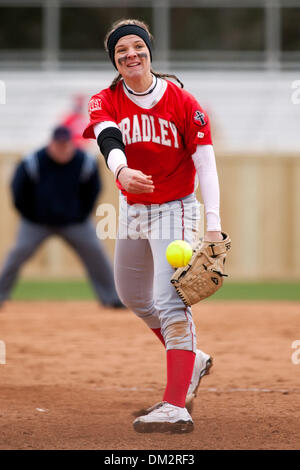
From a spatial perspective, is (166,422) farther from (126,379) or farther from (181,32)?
(181,32)

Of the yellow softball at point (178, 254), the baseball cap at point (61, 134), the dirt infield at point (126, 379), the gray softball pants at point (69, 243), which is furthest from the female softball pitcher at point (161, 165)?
the gray softball pants at point (69, 243)

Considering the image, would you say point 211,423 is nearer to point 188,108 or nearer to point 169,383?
point 169,383

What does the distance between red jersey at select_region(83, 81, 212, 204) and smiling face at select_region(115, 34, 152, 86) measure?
170 millimetres

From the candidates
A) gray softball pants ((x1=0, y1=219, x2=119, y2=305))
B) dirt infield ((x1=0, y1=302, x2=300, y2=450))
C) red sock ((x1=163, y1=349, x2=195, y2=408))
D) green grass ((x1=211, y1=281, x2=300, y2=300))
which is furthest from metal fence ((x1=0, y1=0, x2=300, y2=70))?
red sock ((x1=163, y1=349, x2=195, y2=408))

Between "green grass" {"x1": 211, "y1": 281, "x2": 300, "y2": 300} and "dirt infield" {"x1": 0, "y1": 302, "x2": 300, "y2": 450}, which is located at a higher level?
"green grass" {"x1": 211, "y1": 281, "x2": 300, "y2": 300}

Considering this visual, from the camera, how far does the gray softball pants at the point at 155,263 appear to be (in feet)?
14.8

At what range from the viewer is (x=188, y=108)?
14.9 feet

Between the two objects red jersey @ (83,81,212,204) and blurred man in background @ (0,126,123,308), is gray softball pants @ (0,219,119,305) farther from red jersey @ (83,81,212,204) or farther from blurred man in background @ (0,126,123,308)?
red jersey @ (83,81,212,204)

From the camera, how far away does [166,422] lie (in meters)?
4.32

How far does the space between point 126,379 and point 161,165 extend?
6.80ft

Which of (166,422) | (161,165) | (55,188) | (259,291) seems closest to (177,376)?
(166,422)

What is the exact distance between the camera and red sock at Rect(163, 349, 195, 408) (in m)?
4.42

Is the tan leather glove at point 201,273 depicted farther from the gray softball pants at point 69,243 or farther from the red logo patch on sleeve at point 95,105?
the gray softball pants at point 69,243
